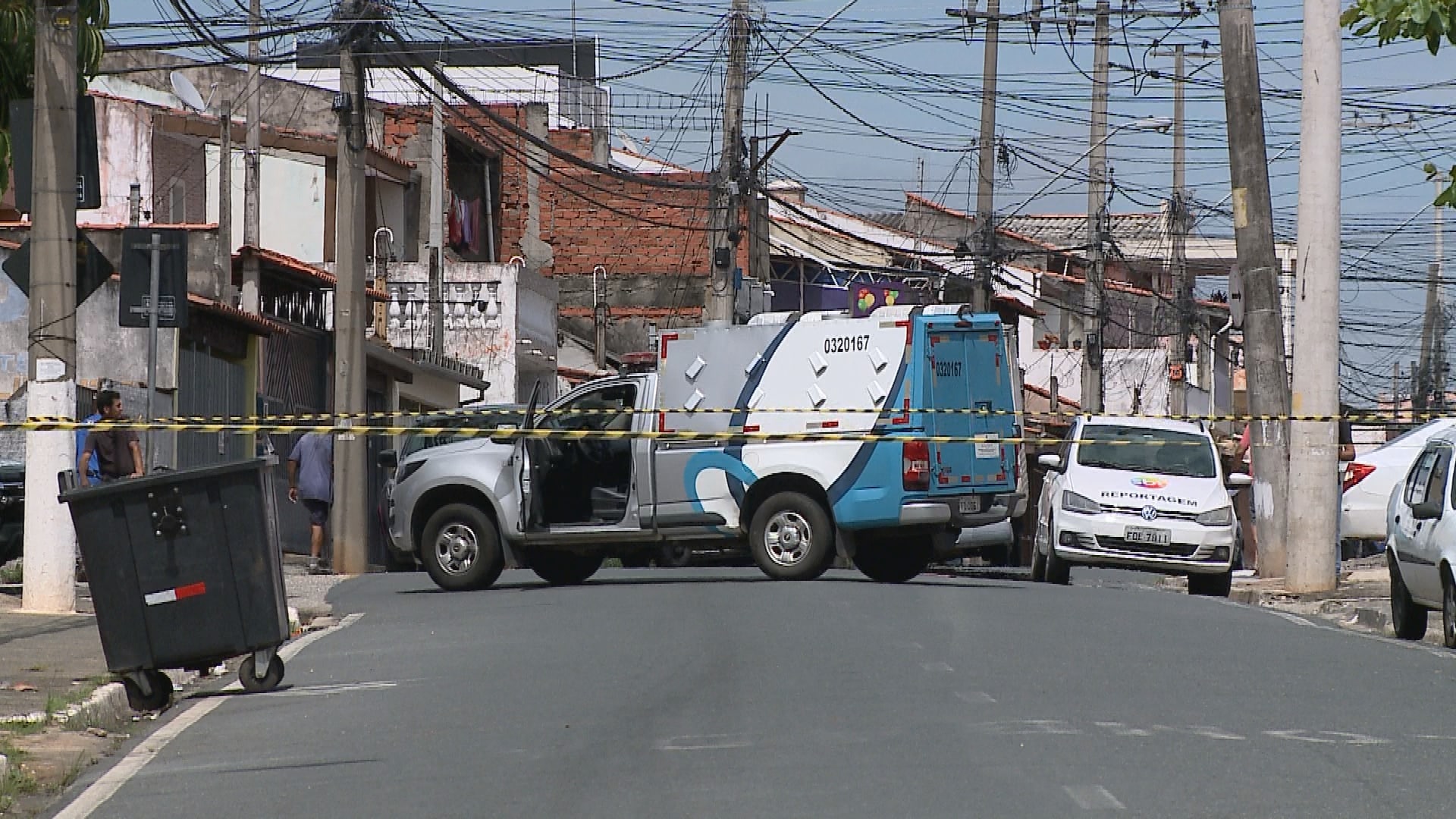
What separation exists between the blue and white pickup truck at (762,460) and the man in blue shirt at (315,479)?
4.85m

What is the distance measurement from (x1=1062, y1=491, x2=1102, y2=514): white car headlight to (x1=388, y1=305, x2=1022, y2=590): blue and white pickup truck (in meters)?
1.18

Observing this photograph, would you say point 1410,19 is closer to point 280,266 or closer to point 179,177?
point 280,266

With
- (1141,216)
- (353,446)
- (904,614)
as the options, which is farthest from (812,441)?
(1141,216)

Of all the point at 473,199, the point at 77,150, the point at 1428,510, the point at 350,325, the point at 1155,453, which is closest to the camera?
the point at 1428,510

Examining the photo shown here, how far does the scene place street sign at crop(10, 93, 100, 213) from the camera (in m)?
15.7

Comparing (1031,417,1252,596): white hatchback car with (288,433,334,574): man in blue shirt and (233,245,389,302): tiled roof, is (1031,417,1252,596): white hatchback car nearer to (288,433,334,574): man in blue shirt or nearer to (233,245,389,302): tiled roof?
(288,433,334,574): man in blue shirt

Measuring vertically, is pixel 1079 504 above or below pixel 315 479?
below

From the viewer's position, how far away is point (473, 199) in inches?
1841

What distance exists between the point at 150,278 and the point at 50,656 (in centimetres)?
368

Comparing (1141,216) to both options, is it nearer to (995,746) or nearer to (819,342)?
(819,342)

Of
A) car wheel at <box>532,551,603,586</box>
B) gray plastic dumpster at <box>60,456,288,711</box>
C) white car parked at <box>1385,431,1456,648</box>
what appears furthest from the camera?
car wheel at <box>532,551,603,586</box>

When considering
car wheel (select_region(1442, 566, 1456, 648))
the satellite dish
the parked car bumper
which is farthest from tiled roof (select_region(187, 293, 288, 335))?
car wheel (select_region(1442, 566, 1456, 648))

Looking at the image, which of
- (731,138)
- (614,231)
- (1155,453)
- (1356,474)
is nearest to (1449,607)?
(1155,453)

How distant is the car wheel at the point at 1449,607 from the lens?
44.7 feet
